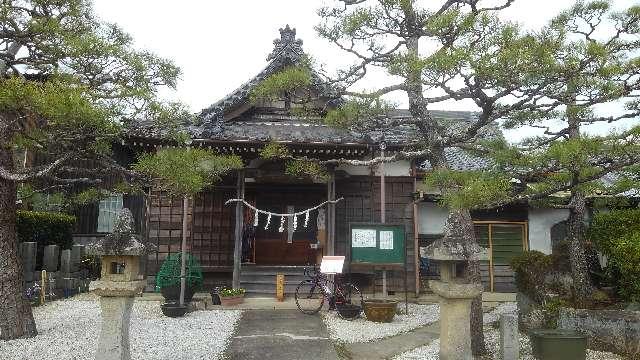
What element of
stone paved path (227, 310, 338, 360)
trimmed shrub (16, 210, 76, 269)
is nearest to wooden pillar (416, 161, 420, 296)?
stone paved path (227, 310, 338, 360)

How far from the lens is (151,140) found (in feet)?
39.1

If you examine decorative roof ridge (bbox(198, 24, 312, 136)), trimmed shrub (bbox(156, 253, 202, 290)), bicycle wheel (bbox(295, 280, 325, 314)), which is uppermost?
decorative roof ridge (bbox(198, 24, 312, 136))

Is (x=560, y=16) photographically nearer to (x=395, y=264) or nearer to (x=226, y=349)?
(x=395, y=264)

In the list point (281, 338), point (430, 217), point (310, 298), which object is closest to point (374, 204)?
point (430, 217)

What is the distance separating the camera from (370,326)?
31.2ft

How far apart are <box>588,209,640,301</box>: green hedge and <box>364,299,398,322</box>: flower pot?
4.30 metres

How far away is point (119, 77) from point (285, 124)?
6.27 m

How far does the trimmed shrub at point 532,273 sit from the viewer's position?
914 centimetres

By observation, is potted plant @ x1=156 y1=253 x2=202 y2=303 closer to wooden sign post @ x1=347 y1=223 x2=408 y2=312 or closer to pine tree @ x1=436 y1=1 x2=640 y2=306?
wooden sign post @ x1=347 y1=223 x2=408 y2=312

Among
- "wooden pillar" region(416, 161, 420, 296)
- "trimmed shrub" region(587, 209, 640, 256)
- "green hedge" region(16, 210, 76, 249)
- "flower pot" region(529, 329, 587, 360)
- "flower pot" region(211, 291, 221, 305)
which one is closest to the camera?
"flower pot" region(529, 329, 587, 360)

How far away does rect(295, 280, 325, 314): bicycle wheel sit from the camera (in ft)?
35.6

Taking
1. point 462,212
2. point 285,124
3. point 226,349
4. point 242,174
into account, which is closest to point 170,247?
point 242,174

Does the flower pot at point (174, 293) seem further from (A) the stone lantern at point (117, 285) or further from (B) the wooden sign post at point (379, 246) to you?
(A) the stone lantern at point (117, 285)

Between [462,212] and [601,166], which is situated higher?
[601,166]
